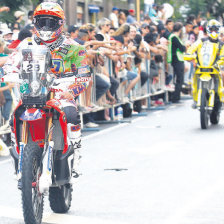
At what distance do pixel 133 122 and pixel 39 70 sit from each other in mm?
10479

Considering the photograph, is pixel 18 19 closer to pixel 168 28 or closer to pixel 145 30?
pixel 145 30

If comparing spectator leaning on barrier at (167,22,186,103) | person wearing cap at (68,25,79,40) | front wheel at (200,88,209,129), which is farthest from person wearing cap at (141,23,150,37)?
front wheel at (200,88,209,129)

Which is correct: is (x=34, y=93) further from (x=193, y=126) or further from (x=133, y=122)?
(x=133, y=122)

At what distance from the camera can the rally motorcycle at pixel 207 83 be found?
50.4ft

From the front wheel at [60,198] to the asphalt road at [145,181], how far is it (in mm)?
88

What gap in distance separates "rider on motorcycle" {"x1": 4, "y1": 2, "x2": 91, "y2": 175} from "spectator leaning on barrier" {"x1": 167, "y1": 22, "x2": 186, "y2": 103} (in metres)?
14.4

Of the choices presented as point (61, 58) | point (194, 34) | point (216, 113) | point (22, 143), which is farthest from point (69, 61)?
point (194, 34)

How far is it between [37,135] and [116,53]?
1030cm

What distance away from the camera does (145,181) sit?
9.72 meters

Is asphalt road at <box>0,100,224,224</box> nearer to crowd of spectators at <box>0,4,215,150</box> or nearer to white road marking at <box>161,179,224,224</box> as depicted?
white road marking at <box>161,179,224,224</box>

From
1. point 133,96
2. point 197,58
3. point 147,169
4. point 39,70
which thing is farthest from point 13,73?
point 133,96

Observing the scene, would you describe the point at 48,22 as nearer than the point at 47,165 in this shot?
No

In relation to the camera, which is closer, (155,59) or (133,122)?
(133,122)

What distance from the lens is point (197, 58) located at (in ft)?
51.9
